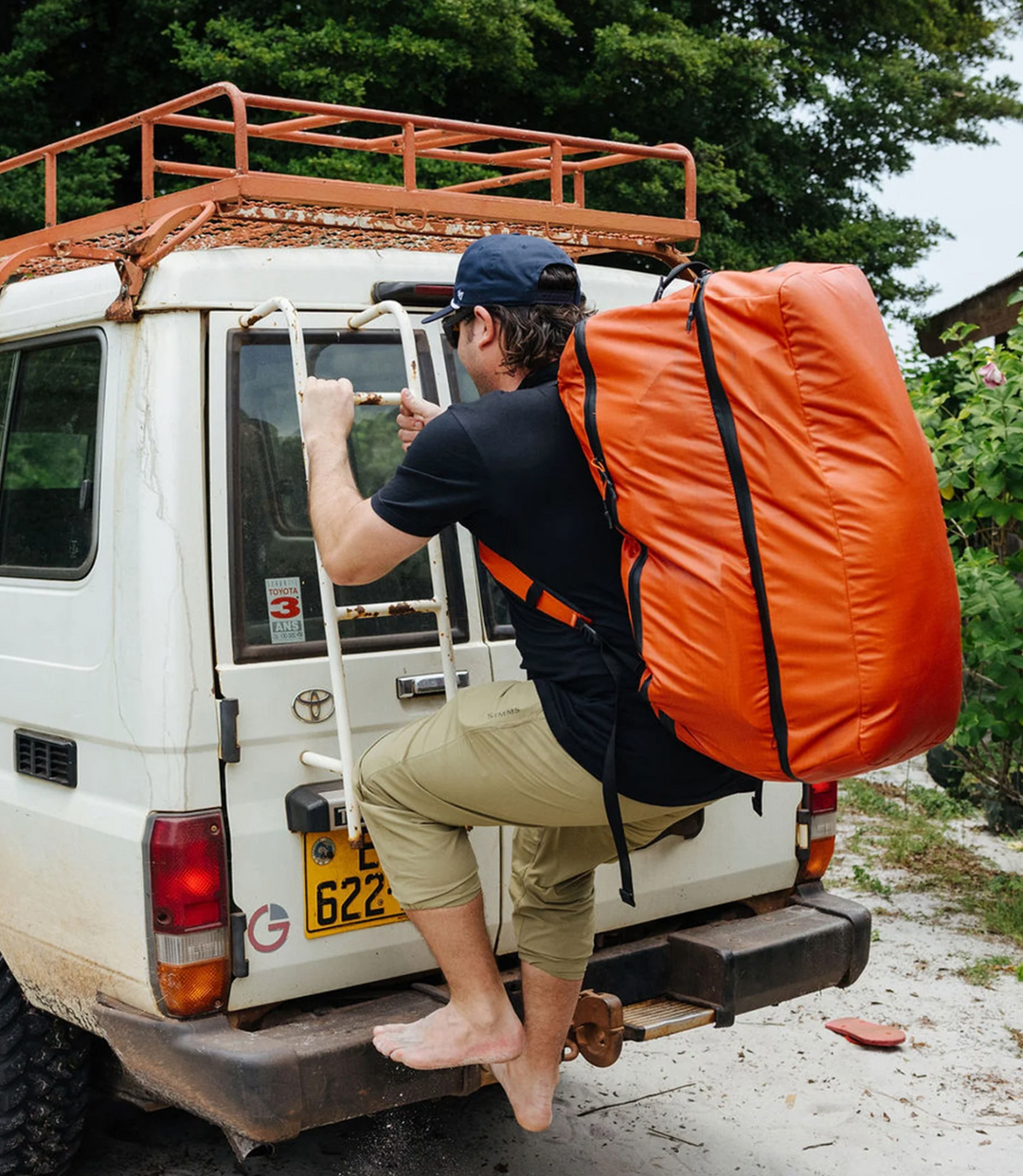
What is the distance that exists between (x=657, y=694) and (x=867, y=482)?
525 mm

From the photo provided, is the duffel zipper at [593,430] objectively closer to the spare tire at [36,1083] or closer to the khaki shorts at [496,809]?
the khaki shorts at [496,809]

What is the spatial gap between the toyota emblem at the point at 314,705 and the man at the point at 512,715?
17 cm

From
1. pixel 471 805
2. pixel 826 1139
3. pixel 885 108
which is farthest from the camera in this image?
pixel 885 108

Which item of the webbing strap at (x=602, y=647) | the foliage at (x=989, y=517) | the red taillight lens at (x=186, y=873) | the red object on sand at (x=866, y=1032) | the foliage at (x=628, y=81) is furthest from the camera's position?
the foliage at (x=628, y=81)

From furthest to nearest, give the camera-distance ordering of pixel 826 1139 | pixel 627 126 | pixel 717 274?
pixel 627 126 → pixel 826 1139 → pixel 717 274

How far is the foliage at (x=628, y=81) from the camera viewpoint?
38.1ft

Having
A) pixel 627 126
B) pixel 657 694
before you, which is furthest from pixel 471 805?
pixel 627 126

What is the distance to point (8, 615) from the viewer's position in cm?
348

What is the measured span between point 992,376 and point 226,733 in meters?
3.92

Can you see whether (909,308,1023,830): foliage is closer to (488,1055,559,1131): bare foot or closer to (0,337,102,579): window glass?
(488,1055,559,1131): bare foot

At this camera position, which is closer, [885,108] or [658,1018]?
[658,1018]

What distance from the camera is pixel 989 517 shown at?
21.1 feet

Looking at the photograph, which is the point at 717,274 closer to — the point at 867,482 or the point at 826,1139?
the point at 867,482

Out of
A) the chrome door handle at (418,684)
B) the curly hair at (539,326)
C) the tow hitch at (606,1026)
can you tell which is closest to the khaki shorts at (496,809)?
the tow hitch at (606,1026)
